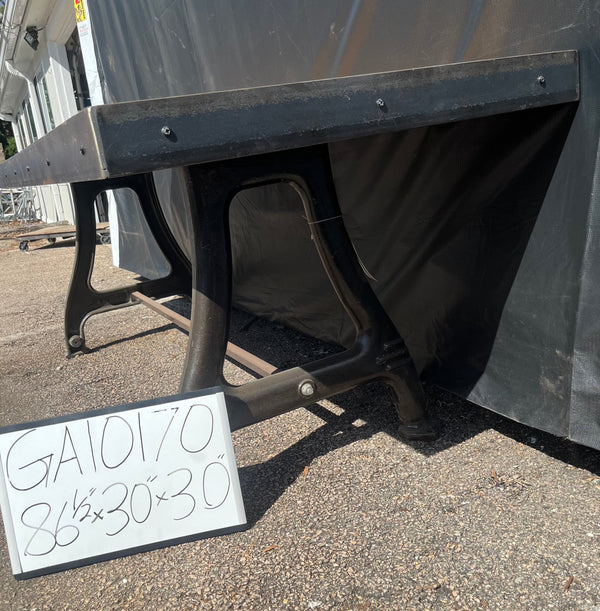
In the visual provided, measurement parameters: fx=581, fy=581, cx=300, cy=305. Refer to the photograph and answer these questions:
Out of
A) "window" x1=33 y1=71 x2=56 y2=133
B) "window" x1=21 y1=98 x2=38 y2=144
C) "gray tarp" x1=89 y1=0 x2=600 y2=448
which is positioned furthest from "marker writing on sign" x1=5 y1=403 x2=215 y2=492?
"window" x1=21 y1=98 x2=38 y2=144

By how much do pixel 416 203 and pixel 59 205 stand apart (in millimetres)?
13189

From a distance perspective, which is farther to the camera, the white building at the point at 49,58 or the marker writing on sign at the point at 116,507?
the white building at the point at 49,58

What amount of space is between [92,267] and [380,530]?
2.66 metres

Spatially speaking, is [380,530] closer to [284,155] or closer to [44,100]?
[284,155]

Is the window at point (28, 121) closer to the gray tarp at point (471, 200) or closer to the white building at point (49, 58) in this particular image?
the white building at point (49, 58)

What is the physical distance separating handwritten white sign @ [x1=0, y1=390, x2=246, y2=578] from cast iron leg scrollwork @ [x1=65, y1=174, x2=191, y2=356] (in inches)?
84.6

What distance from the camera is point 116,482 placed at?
176cm

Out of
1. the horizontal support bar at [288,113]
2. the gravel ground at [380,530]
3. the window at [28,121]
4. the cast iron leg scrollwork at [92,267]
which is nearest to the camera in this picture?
the horizontal support bar at [288,113]

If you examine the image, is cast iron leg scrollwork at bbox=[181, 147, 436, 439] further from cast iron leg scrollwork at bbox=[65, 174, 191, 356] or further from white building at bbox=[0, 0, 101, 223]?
white building at bbox=[0, 0, 101, 223]

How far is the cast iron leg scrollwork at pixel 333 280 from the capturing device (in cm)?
184

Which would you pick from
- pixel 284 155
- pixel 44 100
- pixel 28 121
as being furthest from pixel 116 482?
pixel 28 121

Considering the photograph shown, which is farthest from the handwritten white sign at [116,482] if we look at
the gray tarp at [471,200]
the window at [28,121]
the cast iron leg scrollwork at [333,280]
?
the window at [28,121]

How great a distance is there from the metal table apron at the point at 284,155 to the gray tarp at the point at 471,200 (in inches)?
8.4

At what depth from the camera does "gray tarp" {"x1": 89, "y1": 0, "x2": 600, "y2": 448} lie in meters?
→ 1.78
